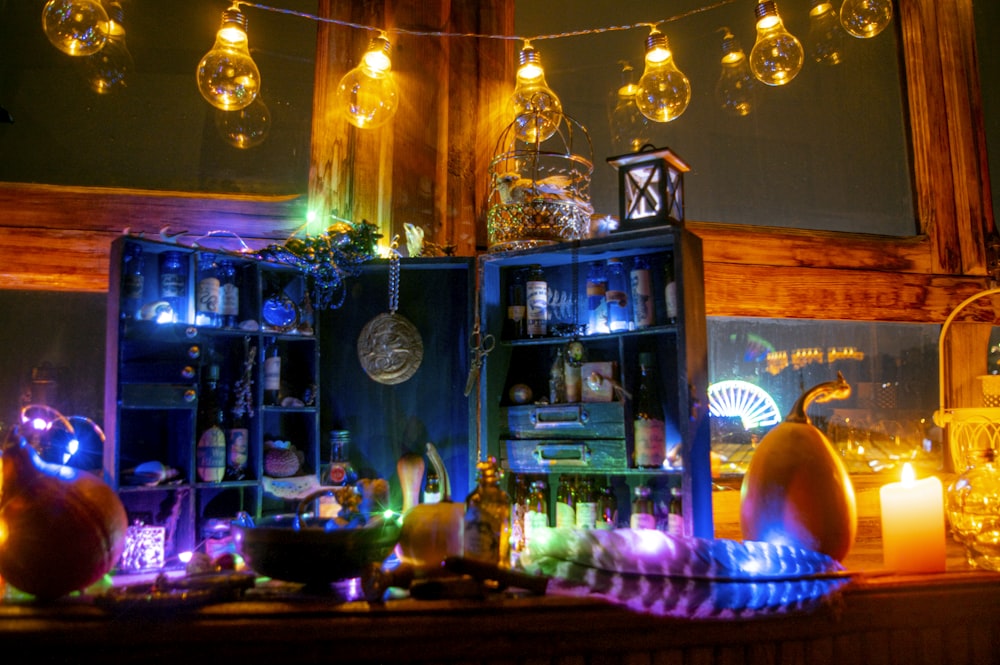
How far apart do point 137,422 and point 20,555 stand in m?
0.95

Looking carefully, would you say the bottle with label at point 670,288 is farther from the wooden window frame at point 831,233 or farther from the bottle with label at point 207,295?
the bottle with label at point 207,295

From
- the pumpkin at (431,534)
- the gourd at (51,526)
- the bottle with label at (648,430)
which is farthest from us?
the bottle with label at (648,430)

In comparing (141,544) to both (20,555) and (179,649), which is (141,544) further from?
(179,649)

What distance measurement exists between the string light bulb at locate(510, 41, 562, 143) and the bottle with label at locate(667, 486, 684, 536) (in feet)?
6.01

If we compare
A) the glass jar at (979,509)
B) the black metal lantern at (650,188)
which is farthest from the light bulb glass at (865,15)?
the glass jar at (979,509)

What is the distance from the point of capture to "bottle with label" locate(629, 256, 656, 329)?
9.83 feet

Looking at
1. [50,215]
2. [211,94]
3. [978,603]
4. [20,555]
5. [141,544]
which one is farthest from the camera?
[50,215]

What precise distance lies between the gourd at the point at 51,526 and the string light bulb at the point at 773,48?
3270 mm

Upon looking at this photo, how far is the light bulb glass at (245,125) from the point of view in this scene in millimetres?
3832

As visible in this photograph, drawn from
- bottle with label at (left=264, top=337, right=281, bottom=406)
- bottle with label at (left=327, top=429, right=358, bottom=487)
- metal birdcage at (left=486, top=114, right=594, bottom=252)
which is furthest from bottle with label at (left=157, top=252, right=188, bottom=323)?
metal birdcage at (left=486, top=114, right=594, bottom=252)

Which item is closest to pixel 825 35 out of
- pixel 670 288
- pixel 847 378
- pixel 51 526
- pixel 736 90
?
pixel 736 90

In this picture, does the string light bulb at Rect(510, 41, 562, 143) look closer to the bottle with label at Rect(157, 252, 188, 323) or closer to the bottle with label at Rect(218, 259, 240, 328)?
the bottle with label at Rect(218, 259, 240, 328)

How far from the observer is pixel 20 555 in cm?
196

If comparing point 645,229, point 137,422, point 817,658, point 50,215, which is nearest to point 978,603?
point 817,658
